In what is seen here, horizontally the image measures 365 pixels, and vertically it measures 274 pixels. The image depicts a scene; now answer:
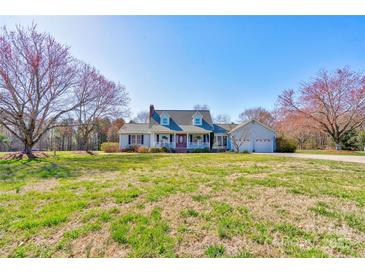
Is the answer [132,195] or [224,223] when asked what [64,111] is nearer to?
[132,195]

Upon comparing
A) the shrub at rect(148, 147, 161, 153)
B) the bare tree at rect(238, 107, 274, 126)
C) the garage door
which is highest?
the bare tree at rect(238, 107, 274, 126)

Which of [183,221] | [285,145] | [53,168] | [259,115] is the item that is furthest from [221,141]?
[183,221]

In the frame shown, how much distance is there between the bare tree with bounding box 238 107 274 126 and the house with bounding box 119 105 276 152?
1529cm

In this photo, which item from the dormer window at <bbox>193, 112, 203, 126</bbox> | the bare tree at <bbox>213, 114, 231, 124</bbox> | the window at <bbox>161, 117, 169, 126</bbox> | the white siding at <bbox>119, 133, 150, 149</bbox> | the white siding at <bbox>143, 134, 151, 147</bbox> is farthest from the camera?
the bare tree at <bbox>213, 114, 231, 124</bbox>

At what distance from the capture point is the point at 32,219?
305 centimetres

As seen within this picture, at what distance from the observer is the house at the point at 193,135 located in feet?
77.3

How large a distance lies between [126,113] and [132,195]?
19587 millimetres

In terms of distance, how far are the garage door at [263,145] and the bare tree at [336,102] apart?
6398 millimetres

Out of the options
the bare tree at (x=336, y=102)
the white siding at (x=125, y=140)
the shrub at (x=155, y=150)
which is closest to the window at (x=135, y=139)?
the white siding at (x=125, y=140)

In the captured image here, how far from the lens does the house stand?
2356cm

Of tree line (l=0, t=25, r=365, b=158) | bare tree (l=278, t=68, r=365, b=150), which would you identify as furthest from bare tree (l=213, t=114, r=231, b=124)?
bare tree (l=278, t=68, r=365, b=150)

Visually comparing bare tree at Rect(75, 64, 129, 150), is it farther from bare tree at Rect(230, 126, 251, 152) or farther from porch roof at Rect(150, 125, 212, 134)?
bare tree at Rect(230, 126, 251, 152)

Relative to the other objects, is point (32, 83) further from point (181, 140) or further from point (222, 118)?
point (222, 118)

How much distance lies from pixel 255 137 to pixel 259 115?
20531 millimetres
